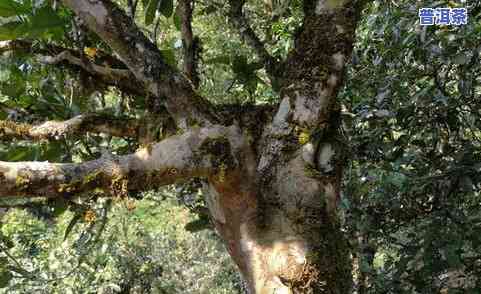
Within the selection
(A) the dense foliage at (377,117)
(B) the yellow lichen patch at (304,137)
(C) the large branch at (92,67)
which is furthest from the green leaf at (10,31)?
(B) the yellow lichen patch at (304,137)

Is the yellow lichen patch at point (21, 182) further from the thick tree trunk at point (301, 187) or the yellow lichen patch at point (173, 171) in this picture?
the thick tree trunk at point (301, 187)

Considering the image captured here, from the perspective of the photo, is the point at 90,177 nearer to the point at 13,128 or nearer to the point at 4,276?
the point at 13,128

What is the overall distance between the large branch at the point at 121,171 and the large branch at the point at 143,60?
0.07 meters

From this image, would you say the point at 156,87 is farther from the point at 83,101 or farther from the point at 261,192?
the point at 83,101

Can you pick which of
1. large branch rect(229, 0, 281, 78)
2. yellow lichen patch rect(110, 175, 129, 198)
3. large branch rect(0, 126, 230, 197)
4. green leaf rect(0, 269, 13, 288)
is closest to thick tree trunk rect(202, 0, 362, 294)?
large branch rect(0, 126, 230, 197)

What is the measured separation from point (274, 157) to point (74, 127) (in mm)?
491

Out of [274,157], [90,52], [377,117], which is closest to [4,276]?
[90,52]

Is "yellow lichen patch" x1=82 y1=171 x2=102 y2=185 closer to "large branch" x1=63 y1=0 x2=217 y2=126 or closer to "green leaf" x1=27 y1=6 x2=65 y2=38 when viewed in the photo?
"large branch" x1=63 y1=0 x2=217 y2=126

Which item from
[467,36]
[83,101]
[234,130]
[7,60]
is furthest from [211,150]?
Result: [467,36]

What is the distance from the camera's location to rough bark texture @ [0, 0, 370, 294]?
114 cm

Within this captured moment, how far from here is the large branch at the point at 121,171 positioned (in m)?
0.91

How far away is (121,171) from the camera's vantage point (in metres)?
1.04

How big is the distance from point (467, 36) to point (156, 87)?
3.81 feet

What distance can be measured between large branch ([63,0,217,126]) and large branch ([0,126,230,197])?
0.07m
